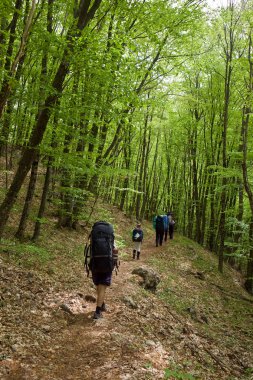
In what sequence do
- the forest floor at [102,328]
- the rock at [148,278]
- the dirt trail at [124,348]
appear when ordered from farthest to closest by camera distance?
the rock at [148,278] → the forest floor at [102,328] → the dirt trail at [124,348]

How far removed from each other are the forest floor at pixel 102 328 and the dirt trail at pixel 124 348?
0.05 ft

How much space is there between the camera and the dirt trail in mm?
4359

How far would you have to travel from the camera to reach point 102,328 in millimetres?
5801

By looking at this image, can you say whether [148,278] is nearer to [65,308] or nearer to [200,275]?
[65,308]

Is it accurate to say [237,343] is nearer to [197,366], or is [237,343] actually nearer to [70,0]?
[197,366]

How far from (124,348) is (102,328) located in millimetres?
801

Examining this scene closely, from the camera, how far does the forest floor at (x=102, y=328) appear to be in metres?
4.53

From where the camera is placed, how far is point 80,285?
26.8ft

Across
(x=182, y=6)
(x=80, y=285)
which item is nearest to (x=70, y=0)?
(x=182, y=6)

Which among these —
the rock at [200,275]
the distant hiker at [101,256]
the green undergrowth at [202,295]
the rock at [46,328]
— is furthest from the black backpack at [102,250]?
the rock at [200,275]

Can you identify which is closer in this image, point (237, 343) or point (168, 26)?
point (237, 343)

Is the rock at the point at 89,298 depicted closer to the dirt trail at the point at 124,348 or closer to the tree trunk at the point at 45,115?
the dirt trail at the point at 124,348

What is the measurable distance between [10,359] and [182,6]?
13.0 metres

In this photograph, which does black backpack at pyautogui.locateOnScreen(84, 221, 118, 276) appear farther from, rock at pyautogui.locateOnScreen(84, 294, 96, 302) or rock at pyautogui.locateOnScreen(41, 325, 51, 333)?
rock at pyautogui.locateOnScreen(84, 294, 96, 302)
